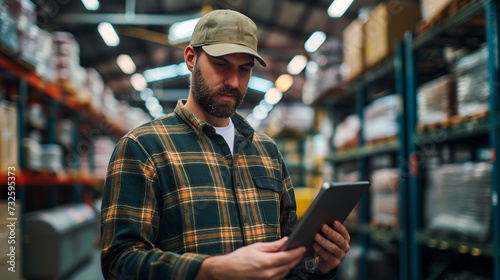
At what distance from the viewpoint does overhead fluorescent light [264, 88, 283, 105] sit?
18.0m

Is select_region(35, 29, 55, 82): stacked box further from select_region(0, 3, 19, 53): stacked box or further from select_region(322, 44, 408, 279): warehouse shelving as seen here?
select_region(322, 44, 408, 279): warehouse shelving

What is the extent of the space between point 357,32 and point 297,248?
4339 millimetres

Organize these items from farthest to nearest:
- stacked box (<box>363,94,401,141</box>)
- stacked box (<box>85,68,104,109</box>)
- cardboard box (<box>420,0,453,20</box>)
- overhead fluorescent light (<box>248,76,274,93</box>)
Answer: overhead fluorescent light (<box>248,76,274,93</box>) < stacked box (<box>85,68,104,109</box>) < stacked box (<box>363,94,401,141</box>) < cardboard box (<box>420,0,453,20</box>)

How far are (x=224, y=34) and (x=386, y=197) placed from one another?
346cm

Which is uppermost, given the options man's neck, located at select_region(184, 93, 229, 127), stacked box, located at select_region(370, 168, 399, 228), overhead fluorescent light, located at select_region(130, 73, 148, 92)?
overhead fluorescent light, located at select_region(130, 73, 148, 92)

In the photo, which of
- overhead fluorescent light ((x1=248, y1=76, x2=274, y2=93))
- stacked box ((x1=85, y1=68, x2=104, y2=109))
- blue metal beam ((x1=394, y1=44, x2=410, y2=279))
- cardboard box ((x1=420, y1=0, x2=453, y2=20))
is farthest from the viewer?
overhead fluorescent light ((x1=248, y1=76, x2=274, y2=93))

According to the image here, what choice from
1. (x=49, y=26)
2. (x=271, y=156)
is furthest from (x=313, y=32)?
(x=271, y=156)

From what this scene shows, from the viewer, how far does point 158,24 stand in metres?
10.3

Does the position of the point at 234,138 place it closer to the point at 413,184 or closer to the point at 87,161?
the point at 413,184

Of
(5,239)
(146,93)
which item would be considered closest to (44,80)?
(5,239)

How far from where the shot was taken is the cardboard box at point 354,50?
16.2 feet

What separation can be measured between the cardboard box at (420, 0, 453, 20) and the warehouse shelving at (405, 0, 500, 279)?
11 centimetres

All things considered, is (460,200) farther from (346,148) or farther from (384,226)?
(346,148)

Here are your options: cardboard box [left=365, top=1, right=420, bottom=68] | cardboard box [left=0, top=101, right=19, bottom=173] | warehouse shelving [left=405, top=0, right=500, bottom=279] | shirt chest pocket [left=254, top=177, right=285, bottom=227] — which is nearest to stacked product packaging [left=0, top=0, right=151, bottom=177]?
cardboard box [left=0, top=101, right=19, bottom=173]
